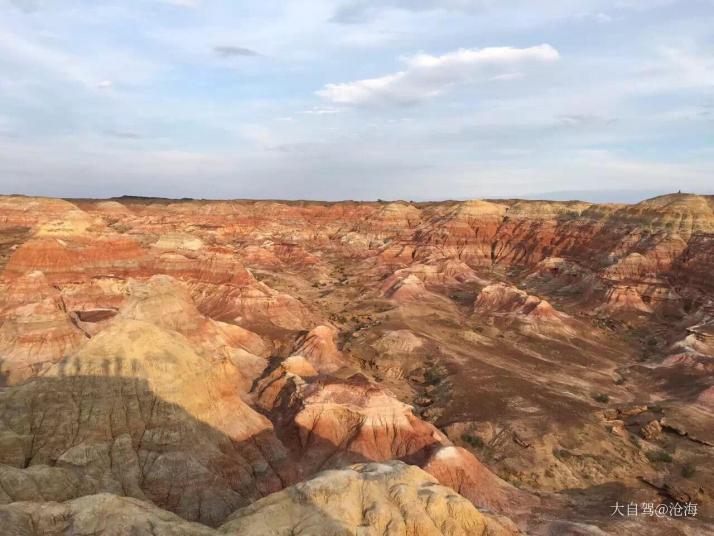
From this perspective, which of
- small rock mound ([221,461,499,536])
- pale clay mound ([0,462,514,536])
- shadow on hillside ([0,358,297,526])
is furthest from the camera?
shadow on hillside ([0,358,297,526])

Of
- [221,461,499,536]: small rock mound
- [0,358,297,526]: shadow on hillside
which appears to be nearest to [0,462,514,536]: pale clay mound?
[221,461,499,536]: small rock mound

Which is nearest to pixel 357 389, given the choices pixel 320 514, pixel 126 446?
pixel 126 446

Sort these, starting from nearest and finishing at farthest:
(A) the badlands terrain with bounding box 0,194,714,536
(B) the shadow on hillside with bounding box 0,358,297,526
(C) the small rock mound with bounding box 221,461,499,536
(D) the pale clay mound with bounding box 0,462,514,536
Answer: (D) the pale clay mound with bounding box 0,462,514,536 < (C) the small rock mound with bounding box 221,461,499,536 < (A) the badlands terrain with bounding box 0,194,714,536 < (B) the shadow on hillside with bounding box 0,358,297,526

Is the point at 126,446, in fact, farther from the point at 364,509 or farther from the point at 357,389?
the point at 357,389

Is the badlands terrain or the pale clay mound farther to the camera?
the badlands terrain

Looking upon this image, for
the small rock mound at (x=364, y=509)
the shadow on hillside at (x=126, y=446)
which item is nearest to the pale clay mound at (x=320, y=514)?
the small rock mound at (x=364, y=509)

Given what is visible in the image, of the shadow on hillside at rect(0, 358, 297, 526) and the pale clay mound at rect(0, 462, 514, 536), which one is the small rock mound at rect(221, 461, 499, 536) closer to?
the pale clay mound at rect(0, 462, 514, 536)

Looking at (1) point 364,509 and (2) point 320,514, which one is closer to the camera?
(2) point 320,514

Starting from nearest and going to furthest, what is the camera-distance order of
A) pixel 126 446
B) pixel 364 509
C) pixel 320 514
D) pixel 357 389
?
pixel 320 514
pixel 364 509
pixel 126 446
pixel 357 389
